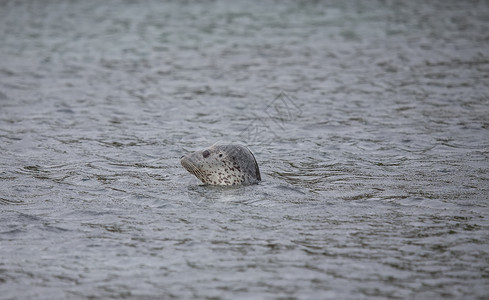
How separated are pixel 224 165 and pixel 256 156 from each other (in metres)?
1.95

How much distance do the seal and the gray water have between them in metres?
0.22

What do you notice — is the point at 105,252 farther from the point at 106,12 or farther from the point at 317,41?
the point at 106,12

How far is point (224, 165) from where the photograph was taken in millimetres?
11219

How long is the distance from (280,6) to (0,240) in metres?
25.3

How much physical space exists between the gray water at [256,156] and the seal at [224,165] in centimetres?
22

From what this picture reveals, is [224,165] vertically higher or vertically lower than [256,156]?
higher

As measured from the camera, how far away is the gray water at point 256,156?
789cm

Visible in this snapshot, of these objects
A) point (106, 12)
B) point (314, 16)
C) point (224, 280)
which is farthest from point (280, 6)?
point (224, 280)

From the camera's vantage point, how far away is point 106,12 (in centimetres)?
3197

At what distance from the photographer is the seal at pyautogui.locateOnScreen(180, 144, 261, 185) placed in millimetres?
11164

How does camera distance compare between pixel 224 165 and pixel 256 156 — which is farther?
pixel 256 156

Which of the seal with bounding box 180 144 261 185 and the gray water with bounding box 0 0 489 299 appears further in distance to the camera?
the seal with bounding box 180 144 261 185

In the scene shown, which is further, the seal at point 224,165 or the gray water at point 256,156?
the seal at point 224,165

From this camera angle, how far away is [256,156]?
13.1 meters
